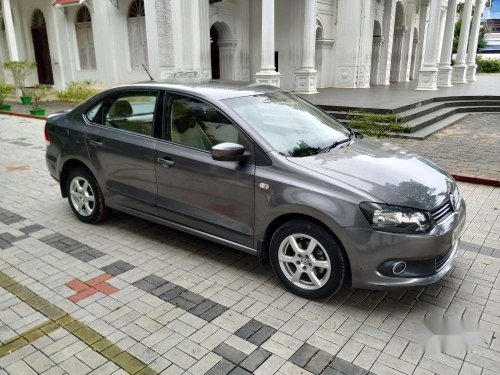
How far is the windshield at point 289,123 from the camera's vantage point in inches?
150

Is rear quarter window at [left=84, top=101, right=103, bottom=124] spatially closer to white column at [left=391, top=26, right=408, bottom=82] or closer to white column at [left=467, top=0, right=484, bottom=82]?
white column at [left=467, top=0, right=484, bottom=82]

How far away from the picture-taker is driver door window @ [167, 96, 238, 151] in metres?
3.88

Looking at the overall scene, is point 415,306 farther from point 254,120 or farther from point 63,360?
point 63,360

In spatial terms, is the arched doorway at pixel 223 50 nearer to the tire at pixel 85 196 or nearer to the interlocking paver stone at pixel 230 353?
the tire at pixel 85 196

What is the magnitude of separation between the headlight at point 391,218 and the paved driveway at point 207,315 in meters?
0.73

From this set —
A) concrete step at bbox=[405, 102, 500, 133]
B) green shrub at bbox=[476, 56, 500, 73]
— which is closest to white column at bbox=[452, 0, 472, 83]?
concrete step at bbox=[405, 102, 500, 133]

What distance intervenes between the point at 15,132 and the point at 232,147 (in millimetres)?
10646

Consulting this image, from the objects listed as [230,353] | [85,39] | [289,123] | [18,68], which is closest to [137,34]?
[85,39]

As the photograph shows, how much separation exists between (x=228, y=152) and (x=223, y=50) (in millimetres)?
16575

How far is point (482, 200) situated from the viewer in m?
6.04

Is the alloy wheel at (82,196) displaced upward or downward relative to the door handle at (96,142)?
downward

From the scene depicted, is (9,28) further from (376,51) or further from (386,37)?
(386,37)

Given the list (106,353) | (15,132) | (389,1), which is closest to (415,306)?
(106,353)

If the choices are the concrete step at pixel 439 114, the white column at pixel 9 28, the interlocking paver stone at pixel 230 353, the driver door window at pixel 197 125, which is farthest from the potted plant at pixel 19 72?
the interlocking paver stone at pixel 230 353
